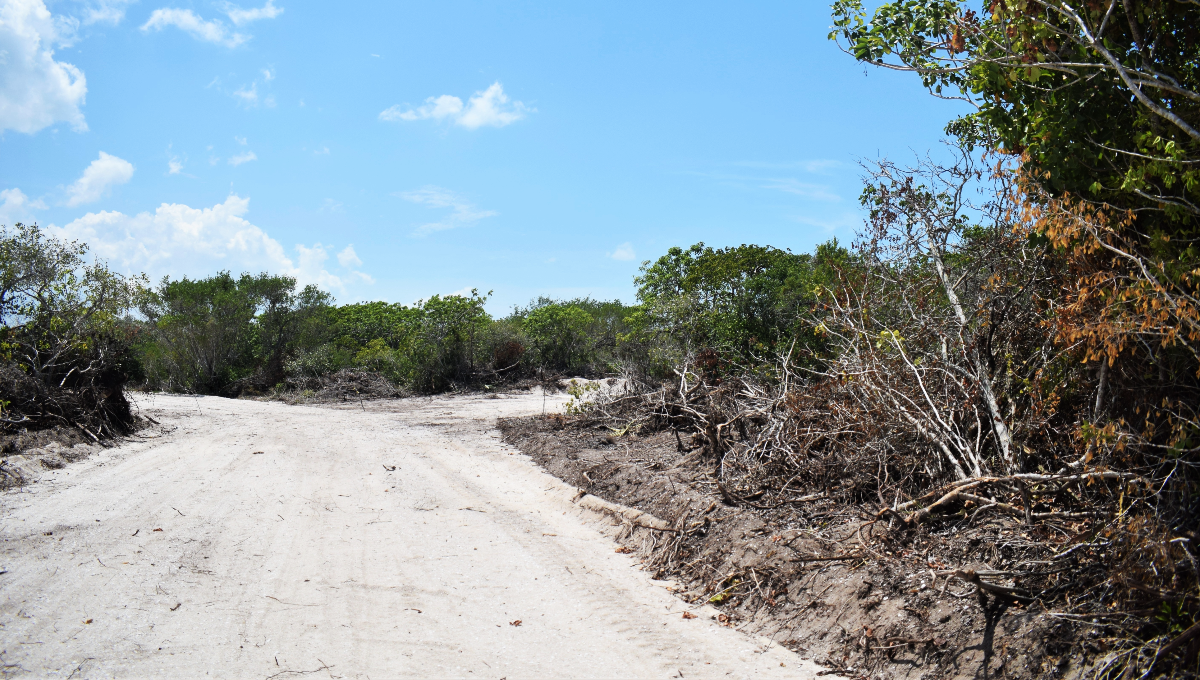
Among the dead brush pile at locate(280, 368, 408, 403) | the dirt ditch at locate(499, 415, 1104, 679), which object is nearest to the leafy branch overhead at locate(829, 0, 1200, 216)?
the dirt ditch at locate(499, 415, 1104, 679)

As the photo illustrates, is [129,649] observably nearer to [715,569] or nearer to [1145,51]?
[715,569]

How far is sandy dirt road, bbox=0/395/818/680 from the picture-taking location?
4.09m

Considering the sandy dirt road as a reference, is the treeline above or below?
above

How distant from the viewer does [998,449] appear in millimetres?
5055

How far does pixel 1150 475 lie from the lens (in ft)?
12.3

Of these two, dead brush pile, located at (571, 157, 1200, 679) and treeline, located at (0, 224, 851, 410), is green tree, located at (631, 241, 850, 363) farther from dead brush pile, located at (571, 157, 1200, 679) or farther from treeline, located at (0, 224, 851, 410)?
dead brush pile, located at (571, 157, 1200, 679)

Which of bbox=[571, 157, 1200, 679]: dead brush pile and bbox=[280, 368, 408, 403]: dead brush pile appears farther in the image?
bbox=[280, 368, 408, 403]: dead brush pile

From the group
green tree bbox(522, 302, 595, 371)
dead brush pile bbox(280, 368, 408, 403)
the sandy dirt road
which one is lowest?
the sandy dirt road

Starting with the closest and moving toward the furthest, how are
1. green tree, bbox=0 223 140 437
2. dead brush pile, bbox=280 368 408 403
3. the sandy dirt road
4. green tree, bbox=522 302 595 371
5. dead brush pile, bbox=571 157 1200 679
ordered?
dead brush pile, bbox=571 157 1200 679, the sandy dirt road, green tree, bbox=0 223 140 437, dead brush pile, bbox=280 368 408 403, green tree, bbox=522 302 595 371

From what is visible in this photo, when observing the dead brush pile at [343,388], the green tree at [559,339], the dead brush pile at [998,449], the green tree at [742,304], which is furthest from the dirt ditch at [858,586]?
the green tree at [559,339]

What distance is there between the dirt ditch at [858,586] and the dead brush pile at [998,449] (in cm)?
3

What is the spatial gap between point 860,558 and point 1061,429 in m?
1.77

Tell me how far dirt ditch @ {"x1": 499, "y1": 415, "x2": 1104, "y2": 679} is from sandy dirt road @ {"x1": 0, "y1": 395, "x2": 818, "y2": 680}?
288 millimetres

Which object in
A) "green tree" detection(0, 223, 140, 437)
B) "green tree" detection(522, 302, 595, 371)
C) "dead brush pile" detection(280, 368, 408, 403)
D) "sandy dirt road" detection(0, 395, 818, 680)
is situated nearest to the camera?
"sandy dirt road" detection(0, 395, 818, 680)
